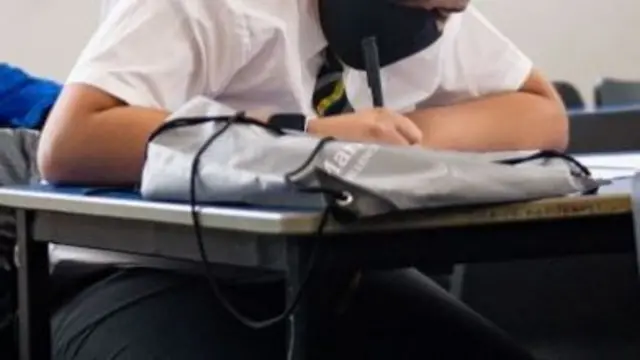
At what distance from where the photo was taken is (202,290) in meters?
1.09

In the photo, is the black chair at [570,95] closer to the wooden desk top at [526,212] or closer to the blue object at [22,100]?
the blue object at [22,100]

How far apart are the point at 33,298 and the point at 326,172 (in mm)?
493

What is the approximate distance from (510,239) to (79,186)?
45 centimetres

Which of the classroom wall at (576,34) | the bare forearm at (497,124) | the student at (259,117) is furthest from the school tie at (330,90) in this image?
the classroom wall at (576,34)

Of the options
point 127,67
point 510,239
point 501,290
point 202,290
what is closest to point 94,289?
point 202,290

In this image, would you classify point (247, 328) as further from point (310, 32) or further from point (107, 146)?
point (310, 32)

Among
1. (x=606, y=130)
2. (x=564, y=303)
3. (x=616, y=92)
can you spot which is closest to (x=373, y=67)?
(x=564, y=303)

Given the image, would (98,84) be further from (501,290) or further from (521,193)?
(501,290)

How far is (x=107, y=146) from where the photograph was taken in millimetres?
1048

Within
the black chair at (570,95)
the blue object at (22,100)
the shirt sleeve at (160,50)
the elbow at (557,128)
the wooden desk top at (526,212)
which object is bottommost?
the black chair at (570,95)

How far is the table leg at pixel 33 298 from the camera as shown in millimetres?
1084

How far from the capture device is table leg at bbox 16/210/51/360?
1084mm

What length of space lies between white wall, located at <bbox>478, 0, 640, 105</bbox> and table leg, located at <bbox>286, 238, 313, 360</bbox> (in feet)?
9.00

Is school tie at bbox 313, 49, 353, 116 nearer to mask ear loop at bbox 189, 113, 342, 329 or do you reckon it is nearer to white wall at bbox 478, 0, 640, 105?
mask ear loop at bbox 189, 113, 342, 329
